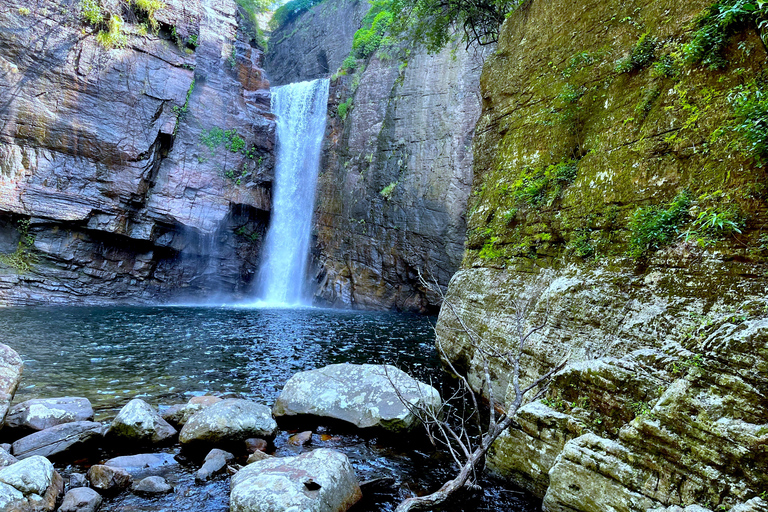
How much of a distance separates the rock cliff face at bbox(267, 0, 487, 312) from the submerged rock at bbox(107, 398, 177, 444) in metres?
17.4

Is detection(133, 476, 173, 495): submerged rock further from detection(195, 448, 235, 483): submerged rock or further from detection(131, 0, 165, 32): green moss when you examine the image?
detection(131, 0, 165, 32): green moss

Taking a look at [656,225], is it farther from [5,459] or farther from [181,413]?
[5,459]

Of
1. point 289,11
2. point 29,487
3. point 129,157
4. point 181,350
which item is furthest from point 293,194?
point 29,487

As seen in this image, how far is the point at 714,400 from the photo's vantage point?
119 inches

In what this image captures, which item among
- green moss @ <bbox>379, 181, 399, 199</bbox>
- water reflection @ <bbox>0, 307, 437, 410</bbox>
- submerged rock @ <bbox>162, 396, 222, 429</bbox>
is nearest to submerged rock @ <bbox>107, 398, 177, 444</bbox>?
submerged rock @ <bbox>162, 396, 222, 429</bbox>

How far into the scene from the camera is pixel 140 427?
5.40m

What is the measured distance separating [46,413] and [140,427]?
1.54 m

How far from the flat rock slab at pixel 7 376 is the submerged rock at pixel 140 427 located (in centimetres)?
143

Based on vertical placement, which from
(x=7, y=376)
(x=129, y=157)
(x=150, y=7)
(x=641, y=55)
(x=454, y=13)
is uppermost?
(x=150, y=7)

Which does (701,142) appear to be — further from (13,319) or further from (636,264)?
(13,319)

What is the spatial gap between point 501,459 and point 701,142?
13.7 ft

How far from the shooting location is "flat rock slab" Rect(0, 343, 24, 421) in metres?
5.33

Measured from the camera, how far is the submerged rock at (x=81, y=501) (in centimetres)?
374

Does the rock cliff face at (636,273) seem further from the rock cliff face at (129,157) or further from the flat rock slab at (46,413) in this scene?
the rock cliff face at (129,157)
